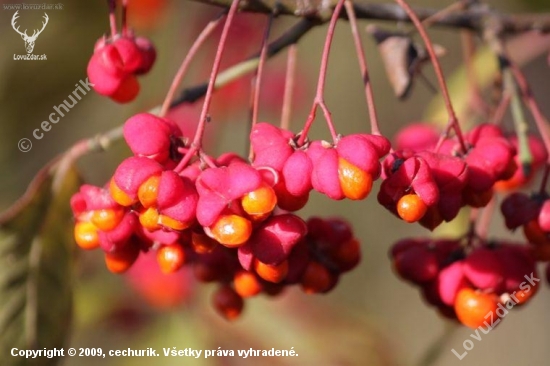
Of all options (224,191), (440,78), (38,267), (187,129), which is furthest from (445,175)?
(187,129)

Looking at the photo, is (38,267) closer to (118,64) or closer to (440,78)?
(118,64)

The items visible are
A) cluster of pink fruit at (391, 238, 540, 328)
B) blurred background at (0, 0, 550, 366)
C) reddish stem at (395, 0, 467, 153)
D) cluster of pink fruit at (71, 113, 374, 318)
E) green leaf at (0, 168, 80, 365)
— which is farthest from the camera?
blurred background at (0, 0, 550, 366)

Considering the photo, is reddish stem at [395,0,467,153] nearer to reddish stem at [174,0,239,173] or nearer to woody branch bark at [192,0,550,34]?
woody branch bark at [192,0,550,34]

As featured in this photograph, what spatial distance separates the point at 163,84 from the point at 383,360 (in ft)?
2.55

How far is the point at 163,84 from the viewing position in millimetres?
1626

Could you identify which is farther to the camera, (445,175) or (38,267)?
(38,267)

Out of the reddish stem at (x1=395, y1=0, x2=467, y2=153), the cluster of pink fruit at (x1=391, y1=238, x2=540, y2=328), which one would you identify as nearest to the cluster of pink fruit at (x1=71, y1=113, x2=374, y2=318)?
the reddish stem at (x1=395, y1=0, x2=467, y2=153)

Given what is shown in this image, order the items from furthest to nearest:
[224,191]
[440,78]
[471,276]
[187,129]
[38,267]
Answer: [187,129]
[38,267]
[471,276]
[440,78]
[224,191]

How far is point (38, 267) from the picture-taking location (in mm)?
1255

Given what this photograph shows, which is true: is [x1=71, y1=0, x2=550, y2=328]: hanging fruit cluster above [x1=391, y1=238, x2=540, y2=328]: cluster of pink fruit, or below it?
above

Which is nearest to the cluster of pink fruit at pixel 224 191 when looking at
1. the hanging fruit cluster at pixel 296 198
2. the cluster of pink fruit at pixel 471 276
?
the hanging fruit cluster at pixel 296 198

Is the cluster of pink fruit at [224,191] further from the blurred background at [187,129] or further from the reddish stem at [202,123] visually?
the blurred background at [187,129]

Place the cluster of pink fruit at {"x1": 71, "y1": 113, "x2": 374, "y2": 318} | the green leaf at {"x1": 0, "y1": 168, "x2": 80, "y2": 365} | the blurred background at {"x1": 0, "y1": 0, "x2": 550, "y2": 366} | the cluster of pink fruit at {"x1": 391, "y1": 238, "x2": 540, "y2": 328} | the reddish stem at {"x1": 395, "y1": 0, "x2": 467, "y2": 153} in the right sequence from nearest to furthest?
the cluster of pink fruit at {"x1": 71, "y1": 113, "x2": 374, "y2": 318}
the reddish stem at {"x1": 395, "y1": 0, "x2": 467, "y2": 153}
the cluster of pink fruit at {"x1": 391, "y1": 238, "x2": 540, "y2": 328}
the green leaf at {"x1": 0, "y1": 168, "x2": 80, "y2": 365}
the blurred background at {"x1": 0, "y1": 0, "x2": 550, "y2": 366}

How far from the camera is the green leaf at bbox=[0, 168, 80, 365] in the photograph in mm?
1228
